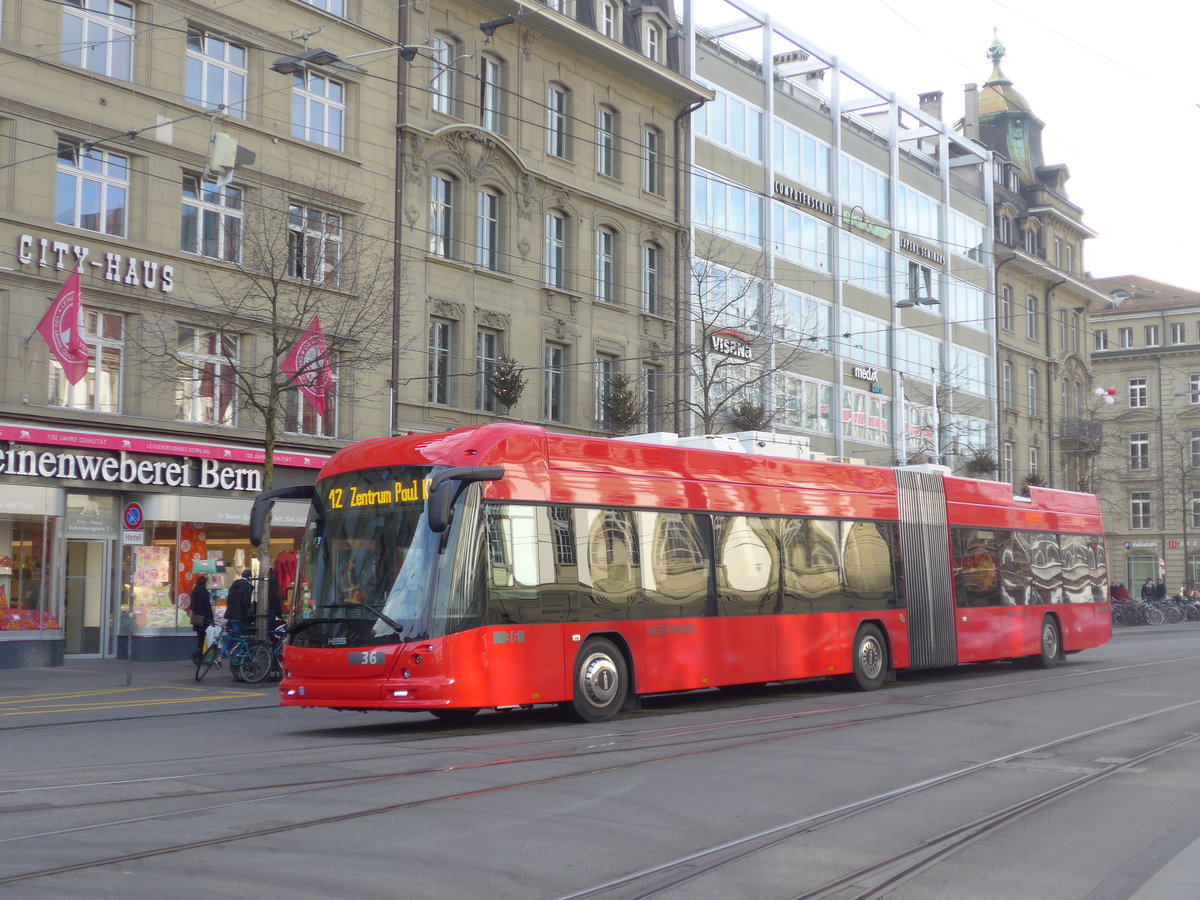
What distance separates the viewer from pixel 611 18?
122ft

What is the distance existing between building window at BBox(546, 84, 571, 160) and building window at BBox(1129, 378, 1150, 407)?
59222 millimetres

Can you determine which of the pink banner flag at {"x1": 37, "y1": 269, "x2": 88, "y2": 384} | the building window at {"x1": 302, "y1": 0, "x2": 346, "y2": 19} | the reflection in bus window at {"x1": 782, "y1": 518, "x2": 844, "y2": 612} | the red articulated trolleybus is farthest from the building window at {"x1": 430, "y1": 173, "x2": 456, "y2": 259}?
the reflection in bus window at {"x1": 782, "y1": 518, "x2": 844, "y2": 612}

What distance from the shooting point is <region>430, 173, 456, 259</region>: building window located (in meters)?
31.4

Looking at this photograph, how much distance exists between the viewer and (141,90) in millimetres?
25453

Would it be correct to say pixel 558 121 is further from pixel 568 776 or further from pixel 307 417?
pixel 568 776

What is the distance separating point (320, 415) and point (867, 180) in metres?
27.2

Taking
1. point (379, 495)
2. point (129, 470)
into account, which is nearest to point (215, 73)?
point (129, 470)

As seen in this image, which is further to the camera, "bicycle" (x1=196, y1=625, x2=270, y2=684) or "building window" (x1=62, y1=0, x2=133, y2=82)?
"building window" (x1=62, y1=0, x2=133, y2=82)

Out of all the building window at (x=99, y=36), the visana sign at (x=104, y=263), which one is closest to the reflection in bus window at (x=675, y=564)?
the visana sign at (x=104, y=263)

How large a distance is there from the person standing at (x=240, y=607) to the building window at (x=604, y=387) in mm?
14084

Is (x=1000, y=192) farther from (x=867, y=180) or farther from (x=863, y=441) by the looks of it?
(x=863, y=441)

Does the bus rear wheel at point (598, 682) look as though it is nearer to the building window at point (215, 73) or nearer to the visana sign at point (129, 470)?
the visana sign at point (129, 470)

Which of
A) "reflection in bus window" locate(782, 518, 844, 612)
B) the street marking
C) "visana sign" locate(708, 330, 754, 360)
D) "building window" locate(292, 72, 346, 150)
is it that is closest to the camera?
the street marking

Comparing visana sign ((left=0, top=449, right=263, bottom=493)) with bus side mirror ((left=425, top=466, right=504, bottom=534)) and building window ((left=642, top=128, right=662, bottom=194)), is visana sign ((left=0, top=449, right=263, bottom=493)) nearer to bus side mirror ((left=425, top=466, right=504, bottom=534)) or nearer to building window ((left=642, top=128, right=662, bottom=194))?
bus side mirror ((left=425, top=466, right=504, bottom=534))
